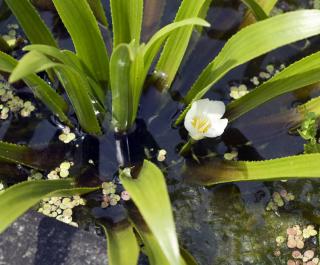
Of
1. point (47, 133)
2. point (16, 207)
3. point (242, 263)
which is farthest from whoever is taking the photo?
point (47, 133)

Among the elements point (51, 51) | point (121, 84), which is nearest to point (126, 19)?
point (121, 84)

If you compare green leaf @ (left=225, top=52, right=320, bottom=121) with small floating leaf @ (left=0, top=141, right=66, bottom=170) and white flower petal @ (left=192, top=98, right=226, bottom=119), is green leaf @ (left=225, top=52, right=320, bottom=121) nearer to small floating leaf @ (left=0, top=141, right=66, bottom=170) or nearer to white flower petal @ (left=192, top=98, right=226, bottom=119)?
white flower petal @ (left=192, top=98, right=226, bottom=119)

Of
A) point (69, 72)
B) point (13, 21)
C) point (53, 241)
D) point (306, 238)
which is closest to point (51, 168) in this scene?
point (53, 241)

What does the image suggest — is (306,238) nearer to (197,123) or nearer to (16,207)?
(197,123)

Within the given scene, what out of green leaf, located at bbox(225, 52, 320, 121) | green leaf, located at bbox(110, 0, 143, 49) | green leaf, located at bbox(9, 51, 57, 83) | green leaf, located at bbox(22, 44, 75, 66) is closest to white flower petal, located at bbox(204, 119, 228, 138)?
green leaf, located at bbox(225, 52, 320, 121)

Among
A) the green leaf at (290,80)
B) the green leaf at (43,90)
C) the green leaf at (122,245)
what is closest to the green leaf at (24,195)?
the green leaf at (122,245)

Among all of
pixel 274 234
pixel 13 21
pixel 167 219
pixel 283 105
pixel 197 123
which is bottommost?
pixel 167 219

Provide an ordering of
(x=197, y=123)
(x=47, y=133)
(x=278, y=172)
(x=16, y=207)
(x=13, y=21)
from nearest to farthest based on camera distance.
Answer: (x=16, y=207) < (x=278, y=172) < (x=197, y=123) < (x=47, y=133) < (x=13, y=21)

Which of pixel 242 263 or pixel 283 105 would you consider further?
pixel 283 105
